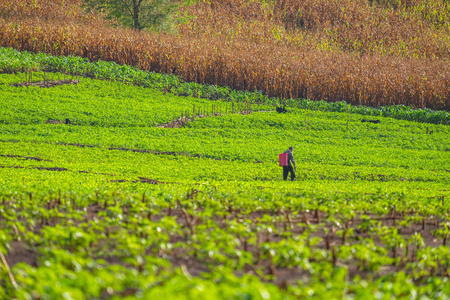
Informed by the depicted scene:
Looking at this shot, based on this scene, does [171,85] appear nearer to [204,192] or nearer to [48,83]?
[48,83]

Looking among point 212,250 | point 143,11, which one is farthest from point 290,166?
point 143,11

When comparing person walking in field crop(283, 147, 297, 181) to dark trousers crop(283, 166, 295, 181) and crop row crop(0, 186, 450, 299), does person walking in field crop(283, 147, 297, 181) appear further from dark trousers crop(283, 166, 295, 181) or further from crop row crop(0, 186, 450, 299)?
crop row crop(0, 186, 450, 299)

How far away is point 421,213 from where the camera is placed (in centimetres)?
1449

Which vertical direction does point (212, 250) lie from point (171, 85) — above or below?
above

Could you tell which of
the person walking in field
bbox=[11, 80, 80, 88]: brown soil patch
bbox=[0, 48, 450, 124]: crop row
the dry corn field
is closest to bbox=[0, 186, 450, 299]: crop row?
the person walking in field

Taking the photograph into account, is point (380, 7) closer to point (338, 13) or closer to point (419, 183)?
point (338, 13)

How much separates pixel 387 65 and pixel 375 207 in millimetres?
50429

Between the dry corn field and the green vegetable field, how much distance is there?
2.64m

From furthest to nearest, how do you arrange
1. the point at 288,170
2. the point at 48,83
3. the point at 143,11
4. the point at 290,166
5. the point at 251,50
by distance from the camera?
the point at 143,11
the point at 251,50
the point at 48,83
the point at 288,170
the point at 290,166

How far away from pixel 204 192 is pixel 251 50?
150 feet

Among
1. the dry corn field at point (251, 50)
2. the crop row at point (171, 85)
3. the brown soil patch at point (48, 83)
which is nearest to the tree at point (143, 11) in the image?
the dry corn field at point (251, 50)

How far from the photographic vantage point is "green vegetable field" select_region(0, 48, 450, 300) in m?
7.88

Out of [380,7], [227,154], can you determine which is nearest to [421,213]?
[227,154]

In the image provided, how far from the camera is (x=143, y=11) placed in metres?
63.8
